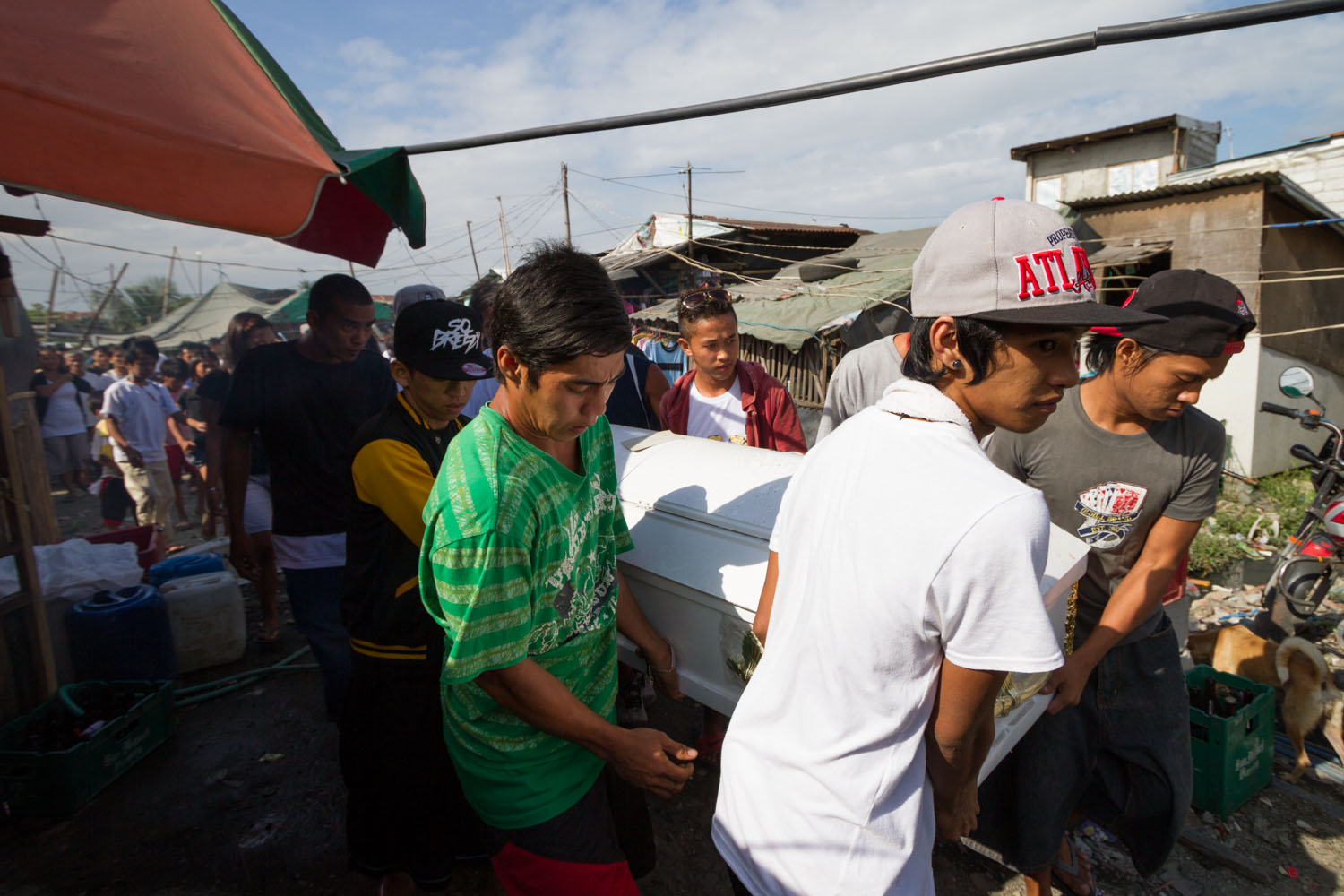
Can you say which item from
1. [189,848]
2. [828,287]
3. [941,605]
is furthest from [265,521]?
[828,287]

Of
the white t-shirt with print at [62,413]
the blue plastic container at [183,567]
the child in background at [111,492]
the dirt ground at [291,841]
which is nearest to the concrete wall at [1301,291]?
the dirt ground at [291,841]

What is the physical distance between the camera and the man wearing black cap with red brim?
1778mm

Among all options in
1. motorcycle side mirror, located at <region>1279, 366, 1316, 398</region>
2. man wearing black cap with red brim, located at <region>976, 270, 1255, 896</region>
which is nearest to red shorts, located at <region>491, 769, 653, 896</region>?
man wearing black cap with red brim, located at <region>976, 270, 1255, 896</region>

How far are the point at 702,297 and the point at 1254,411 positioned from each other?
26.1ft

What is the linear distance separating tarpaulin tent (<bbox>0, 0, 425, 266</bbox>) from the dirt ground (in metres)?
2.22

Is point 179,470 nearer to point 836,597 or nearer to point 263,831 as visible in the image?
point 263,831

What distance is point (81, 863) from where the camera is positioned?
96.3 inches

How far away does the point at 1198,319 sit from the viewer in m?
1.74

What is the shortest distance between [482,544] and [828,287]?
1007 cm

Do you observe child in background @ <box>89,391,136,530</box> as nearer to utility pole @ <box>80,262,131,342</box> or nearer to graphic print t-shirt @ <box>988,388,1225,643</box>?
utility pole @ <box>80,262,131,342</box>

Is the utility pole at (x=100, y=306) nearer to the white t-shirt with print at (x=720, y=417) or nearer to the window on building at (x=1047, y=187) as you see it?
the white t-shirt with print at (x=720, y=417)

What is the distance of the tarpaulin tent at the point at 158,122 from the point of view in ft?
5.73

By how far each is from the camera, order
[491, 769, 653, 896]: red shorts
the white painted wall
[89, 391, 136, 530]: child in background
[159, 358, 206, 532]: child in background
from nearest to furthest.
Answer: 1. [491, 769, 653, 896]: red shorts
2. [89, 391, 136, 530]: child in background
3. [159, 358, 206, 532]: child in background
4. the white painted wall

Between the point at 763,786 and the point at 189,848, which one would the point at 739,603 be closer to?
the point at 763,786
